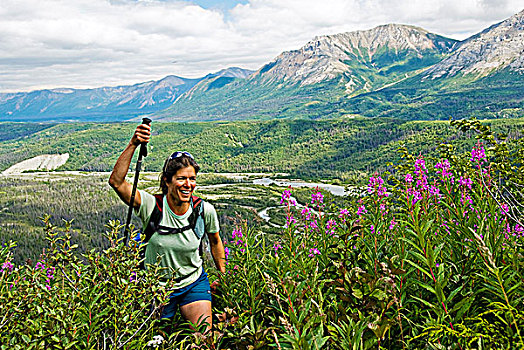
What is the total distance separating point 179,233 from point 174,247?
16 cm

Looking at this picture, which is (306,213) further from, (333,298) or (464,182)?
(333,298)

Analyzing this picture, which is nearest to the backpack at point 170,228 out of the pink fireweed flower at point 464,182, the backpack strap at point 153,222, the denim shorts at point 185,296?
the backpack strap at point 153,222

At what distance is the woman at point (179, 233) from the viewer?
3900 mm

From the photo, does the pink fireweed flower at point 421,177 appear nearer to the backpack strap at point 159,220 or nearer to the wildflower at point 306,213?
the wildflower at point 306,213

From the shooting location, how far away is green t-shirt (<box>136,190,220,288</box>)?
415 cm

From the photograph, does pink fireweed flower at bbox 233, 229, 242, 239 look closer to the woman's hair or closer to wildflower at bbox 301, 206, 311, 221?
the woman's hair

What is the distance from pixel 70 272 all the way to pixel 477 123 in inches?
219

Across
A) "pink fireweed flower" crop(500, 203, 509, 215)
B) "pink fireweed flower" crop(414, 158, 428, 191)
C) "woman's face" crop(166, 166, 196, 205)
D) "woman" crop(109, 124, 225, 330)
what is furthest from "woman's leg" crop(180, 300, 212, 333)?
"pink fireweed flower" crop(500, 203, 509, 215)

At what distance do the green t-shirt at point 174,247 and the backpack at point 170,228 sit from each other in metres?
0.03

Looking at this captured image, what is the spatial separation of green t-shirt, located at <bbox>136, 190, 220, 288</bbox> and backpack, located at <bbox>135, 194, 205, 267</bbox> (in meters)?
0.03

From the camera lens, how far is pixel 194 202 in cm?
461

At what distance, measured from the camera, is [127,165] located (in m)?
3.89

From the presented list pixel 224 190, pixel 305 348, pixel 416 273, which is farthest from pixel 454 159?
pixel 224 190

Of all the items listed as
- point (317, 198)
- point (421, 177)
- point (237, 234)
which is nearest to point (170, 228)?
point (237, 234)
